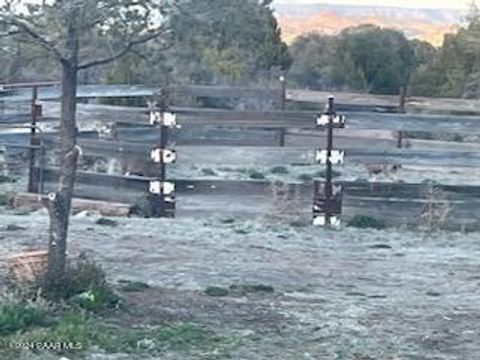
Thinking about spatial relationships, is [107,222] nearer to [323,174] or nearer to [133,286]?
[133,286]

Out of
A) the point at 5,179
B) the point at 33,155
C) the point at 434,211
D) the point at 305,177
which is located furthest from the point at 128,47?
the point at 305,177

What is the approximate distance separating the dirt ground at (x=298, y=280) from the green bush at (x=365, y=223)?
0.22 m

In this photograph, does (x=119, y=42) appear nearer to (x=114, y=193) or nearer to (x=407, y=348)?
(x=407, y=348)

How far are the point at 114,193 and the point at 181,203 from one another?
0.79m

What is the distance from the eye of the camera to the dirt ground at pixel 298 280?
826 centimetres

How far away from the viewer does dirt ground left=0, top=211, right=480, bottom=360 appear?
8.26 meters

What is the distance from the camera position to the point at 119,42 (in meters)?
9.13

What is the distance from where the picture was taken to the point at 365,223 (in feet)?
47.4

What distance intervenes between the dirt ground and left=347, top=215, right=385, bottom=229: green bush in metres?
0.22

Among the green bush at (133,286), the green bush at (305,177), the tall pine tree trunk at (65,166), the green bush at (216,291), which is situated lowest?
the green bush at (305,177)

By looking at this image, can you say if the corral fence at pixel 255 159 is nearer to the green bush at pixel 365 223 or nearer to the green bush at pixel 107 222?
the green bush at pixel 365 223

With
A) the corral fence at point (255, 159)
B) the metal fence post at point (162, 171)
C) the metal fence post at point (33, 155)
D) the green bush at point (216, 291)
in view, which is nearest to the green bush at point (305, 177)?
the corral fence at point (255, 159)

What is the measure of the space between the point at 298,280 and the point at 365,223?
3.82 meters

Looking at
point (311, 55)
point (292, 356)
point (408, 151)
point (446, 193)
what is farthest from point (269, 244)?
point (311, 55)
